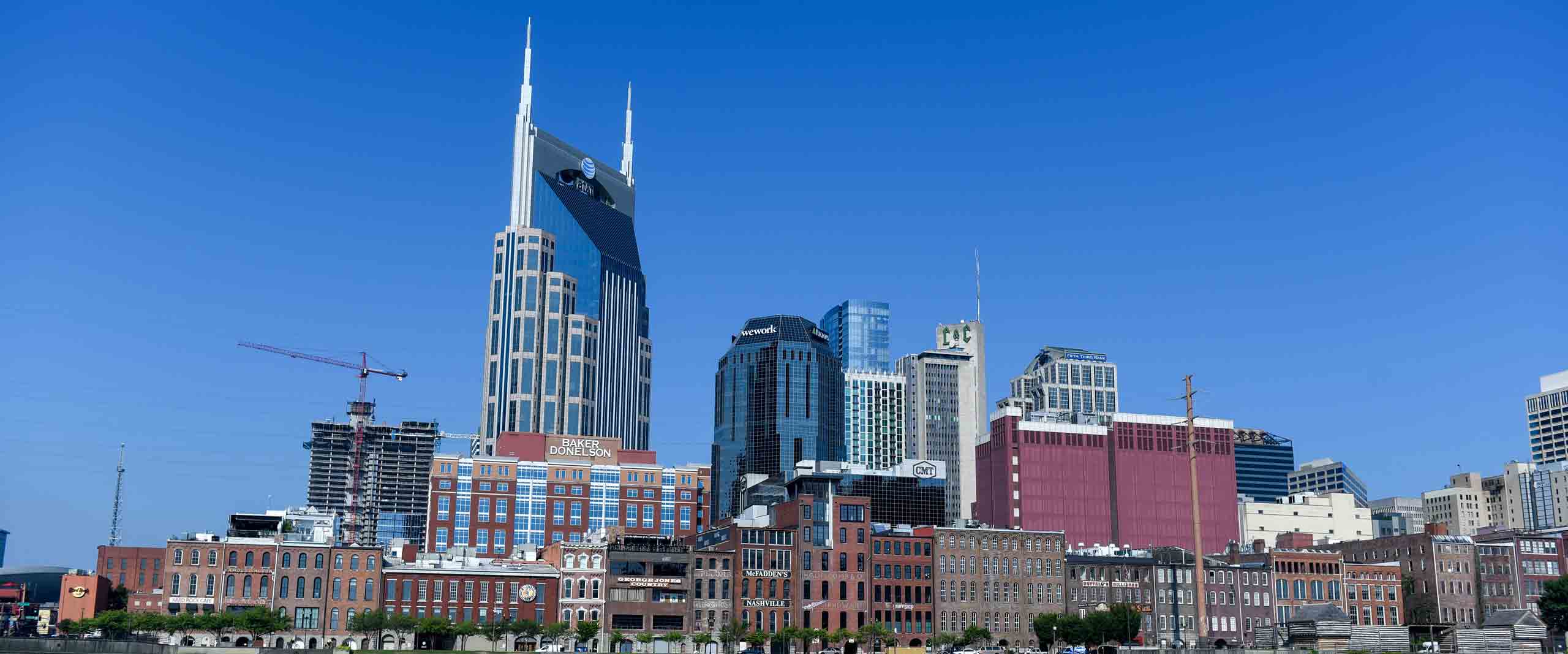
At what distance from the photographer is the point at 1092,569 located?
192 m

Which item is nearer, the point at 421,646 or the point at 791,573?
the point at 421,646

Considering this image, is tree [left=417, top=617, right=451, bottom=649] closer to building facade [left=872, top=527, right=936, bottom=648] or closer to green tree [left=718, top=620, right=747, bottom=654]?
green tree [left=718, top=620, right=747, bottom=654]

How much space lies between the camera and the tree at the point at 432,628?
158 metres

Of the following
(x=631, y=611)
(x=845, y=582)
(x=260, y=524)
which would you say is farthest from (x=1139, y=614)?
(x=260, y=524)

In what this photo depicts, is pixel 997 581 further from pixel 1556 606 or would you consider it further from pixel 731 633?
pixel 1556 606

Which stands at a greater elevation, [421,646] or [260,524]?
[260,524]

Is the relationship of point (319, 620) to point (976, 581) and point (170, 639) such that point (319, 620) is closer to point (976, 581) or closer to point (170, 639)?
point (170, 639)

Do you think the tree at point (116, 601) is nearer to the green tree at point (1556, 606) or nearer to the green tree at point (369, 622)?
the green tree at point (369, 622)

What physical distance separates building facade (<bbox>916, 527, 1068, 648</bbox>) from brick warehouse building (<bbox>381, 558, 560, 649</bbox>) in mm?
47115

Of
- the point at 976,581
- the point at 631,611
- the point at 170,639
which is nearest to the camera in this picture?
the point at 170,639

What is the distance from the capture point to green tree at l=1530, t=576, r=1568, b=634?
186 m

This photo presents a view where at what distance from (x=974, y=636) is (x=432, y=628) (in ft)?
207

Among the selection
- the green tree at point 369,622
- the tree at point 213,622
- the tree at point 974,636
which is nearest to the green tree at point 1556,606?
the tree at point 974,636

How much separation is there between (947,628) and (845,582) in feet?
47.2
